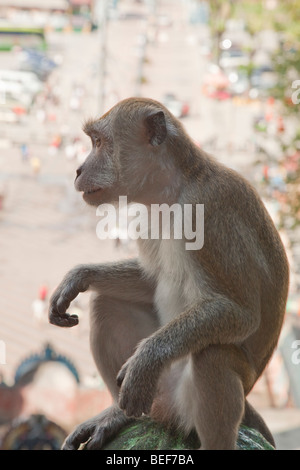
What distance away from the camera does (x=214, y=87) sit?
16203 mm

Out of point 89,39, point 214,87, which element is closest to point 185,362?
point 214,87

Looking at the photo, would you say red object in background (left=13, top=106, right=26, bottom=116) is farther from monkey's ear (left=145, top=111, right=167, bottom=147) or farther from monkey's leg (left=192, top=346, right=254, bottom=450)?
monkey's leg (left=192, top=346, right=254, bottom=450)

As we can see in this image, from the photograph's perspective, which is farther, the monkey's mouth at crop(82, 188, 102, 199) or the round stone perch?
the round stone perch

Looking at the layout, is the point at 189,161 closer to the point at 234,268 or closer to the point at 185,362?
the point at 234,268

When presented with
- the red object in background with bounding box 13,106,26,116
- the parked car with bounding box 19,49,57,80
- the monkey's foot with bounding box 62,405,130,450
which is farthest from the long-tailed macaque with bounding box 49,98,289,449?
the parked car with bounding box 19,49,57,80

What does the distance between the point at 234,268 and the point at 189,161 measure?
29 cm

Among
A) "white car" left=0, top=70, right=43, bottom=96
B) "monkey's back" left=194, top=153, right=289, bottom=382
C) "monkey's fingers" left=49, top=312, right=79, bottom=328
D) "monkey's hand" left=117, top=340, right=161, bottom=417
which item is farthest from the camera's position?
"white car" left=0, top=70, right=43, bottom=96

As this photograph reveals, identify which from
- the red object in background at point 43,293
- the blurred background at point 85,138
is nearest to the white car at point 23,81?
the blurred background at point 85,138

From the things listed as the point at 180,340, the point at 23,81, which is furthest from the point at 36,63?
the point at 180,340

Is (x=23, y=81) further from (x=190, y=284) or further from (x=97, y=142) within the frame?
(x=190, y=284)

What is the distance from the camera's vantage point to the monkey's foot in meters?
1.89

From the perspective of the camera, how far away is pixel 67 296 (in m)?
1.80

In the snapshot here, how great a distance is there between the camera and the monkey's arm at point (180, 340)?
1548mm

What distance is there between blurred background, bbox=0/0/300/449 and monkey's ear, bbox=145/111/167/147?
0.72 feet
